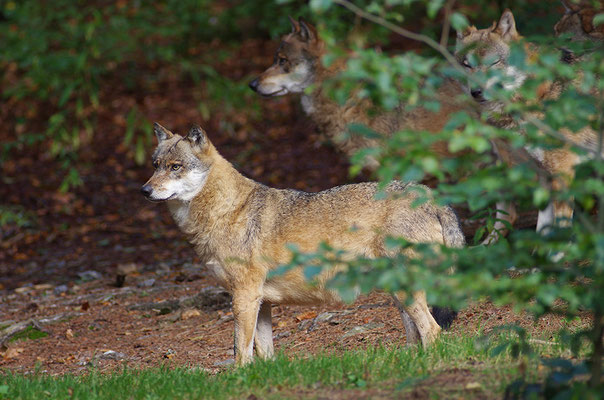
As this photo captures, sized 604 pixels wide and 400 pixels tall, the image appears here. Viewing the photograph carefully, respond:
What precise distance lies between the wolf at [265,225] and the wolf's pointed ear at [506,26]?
10.7 feet

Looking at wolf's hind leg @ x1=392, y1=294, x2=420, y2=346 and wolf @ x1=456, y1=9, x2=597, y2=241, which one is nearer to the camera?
wolf's hind leg @ x1=392, y1=294, x2=420, y2=346

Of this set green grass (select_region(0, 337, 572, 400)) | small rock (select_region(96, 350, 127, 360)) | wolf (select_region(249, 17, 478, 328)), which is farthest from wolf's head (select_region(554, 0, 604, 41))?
small rock (select_region(96, 350, 127, 360))

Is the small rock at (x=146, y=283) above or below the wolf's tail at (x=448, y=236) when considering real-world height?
below

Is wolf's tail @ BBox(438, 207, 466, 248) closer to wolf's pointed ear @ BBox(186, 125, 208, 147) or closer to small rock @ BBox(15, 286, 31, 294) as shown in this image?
wolf's pointed ear @ BBox(186, 125, 208, 147)

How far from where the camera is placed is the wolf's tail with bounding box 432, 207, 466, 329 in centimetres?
694

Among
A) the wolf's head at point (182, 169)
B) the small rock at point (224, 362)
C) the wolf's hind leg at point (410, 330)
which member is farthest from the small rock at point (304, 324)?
the wolf's head at point (182, 169)

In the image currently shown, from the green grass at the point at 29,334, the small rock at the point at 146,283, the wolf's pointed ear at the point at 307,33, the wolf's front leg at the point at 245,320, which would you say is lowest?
the small rock at the point at 146,283

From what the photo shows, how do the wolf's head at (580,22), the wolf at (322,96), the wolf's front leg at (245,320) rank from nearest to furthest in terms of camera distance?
the wolf's front leg at (245,320)
the wolf's head at (580,22)
the wolf at (322,96)

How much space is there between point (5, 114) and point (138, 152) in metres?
4.44

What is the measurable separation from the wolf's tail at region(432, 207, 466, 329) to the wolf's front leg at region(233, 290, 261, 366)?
165 centimetres

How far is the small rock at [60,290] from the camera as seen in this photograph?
1113 centimetres

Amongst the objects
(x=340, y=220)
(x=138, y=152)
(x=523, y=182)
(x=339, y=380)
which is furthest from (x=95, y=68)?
(x=523, y=182)

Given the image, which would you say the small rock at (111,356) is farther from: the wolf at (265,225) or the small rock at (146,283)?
the small rock at (146,283)

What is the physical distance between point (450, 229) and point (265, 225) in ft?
5.47
